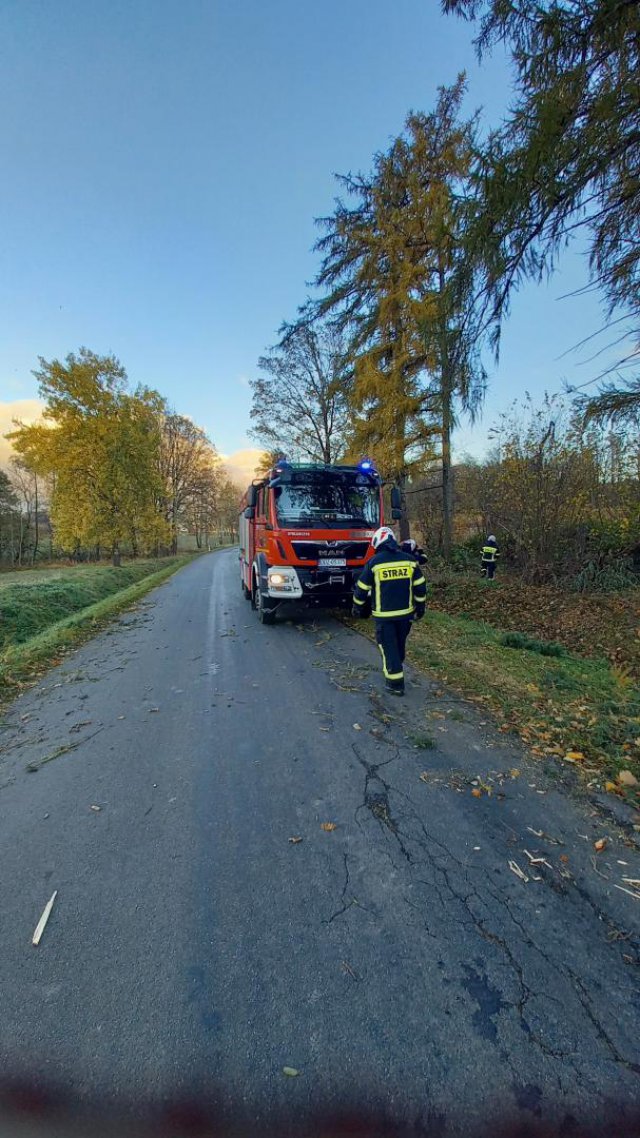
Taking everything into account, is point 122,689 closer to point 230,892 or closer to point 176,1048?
point 230,892

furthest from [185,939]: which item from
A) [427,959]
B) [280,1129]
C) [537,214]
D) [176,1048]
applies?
[537,214]

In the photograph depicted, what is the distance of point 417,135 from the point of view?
428 inches

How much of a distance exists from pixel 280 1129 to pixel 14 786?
3.18m

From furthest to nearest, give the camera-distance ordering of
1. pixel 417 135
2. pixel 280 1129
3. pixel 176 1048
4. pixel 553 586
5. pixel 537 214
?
pixel 417 135 → pixel 553 586 → pixel 537 214 → pixel 176 1048 → pixel 280 1129

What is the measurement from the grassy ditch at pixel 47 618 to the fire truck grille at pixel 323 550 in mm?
4385

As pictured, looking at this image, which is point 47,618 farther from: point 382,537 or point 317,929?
point 317,929

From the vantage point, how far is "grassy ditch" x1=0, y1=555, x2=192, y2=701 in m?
6.54

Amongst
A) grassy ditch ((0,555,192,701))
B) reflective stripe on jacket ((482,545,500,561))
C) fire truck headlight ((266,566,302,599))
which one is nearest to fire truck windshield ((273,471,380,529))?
fire truck headlight ((266,566,302,599))

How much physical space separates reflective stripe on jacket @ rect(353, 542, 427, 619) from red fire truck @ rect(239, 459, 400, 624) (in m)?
2.37

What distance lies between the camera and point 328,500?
799 centimetres

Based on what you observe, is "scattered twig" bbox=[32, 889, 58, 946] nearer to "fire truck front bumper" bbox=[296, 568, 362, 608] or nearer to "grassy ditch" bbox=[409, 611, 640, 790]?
"grassy ditch" bbox=[409, 611, 640, 790]

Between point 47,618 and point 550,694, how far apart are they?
36.2 ft

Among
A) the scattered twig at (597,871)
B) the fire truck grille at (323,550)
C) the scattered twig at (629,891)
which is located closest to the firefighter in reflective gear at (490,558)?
the fire truck grille at (323,550)

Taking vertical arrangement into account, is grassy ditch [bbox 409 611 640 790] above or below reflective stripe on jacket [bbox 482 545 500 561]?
below
